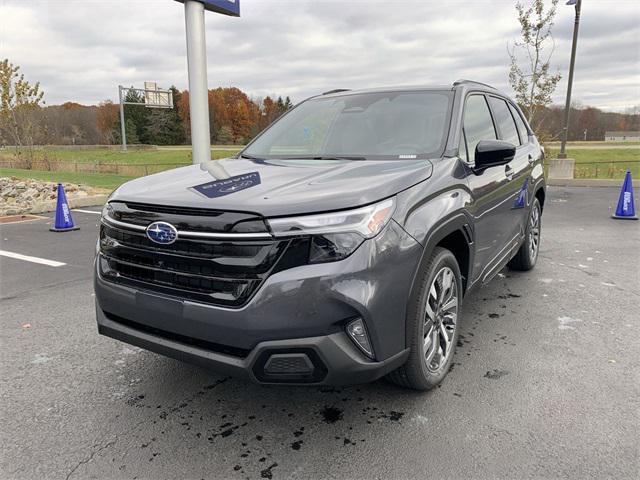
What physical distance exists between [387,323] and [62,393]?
6.78 feet

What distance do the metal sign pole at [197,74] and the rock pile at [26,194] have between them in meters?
3.65

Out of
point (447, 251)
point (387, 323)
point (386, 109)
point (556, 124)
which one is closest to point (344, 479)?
point (387, 323)

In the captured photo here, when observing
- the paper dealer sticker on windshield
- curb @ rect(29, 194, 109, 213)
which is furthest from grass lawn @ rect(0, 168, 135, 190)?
the paper dealer sticker on windshield

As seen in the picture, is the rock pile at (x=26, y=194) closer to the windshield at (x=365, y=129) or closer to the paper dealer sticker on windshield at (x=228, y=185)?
the windshield at (x=365, y=129)

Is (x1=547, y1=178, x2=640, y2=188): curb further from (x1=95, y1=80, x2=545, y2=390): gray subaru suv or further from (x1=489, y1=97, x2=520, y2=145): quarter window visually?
(x1=95, y1=80, x2=545, y2=390): gray subaru suv

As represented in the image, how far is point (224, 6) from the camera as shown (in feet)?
35.3

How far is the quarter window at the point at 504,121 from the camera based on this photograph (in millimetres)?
4395

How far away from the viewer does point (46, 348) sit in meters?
3.65

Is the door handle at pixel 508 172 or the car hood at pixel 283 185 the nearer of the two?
the car hood at pixel 283 185

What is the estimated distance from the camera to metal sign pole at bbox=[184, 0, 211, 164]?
10.1 metres

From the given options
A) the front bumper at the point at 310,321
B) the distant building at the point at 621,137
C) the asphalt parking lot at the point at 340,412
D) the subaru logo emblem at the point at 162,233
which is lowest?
the asphalt parking lot at the point at 340,412

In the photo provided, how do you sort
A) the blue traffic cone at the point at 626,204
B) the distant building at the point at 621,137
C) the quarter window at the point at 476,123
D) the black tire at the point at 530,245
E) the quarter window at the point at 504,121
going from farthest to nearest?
the distant building at the point at 621,137, the blue traffic cone at the point at 626,204, the black tire at the point at 530,245, the quarter window at the point at 504,121, the quarter window at the point at 476,123

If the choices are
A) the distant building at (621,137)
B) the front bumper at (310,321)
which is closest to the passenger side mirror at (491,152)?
the front bumper at (310,321)

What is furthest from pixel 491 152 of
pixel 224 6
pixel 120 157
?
pixel 120 157
